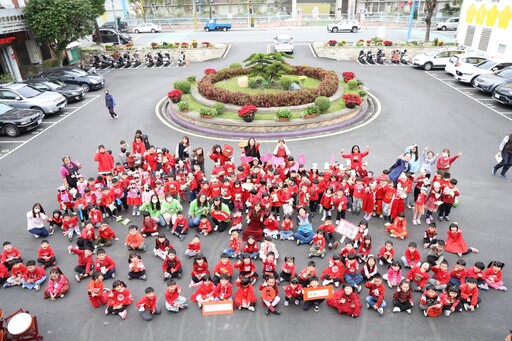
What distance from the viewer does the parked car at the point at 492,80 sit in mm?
20344

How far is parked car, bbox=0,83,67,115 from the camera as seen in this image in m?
19.0

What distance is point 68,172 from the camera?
456 inches

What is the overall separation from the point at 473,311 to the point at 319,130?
10.2m

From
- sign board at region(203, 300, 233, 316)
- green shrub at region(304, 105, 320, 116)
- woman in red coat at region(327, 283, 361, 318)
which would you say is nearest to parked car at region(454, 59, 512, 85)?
green shrub at region(304, 105, 320, 116)

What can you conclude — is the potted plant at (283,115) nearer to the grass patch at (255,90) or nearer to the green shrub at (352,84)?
the grass patch at (255,90)

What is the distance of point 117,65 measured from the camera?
99.9 feet

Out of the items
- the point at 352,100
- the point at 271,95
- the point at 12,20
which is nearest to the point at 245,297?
the point at 271,95

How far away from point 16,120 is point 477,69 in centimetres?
2579

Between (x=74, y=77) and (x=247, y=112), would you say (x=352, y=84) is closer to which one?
(x=247, y=112)

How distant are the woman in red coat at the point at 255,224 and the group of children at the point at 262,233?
0.09ft

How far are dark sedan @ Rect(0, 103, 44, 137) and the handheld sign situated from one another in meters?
15.4

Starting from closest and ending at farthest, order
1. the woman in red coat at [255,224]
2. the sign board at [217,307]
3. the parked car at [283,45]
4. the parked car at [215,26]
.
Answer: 1. the sign board at [217,307]
2. the woman in red coat at [255,224]
3. the parked car at [283,45]
4. the parked car at [215,26]

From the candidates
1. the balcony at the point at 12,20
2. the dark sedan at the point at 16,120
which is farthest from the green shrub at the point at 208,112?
the balcony at the point at 12,20

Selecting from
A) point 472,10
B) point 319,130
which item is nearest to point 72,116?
point 319,130
